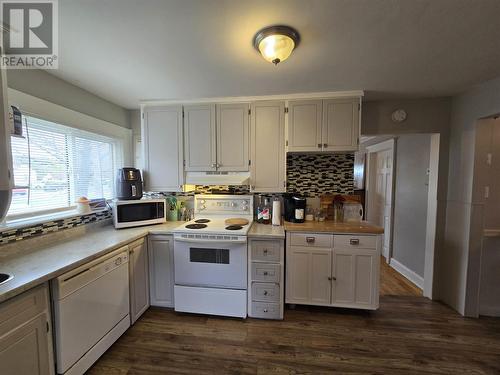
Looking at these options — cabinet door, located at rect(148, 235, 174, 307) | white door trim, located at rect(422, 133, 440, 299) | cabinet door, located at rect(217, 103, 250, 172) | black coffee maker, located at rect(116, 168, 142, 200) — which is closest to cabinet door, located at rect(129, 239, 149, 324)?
cabinet door, located at rect(148, 235, 174, 307)

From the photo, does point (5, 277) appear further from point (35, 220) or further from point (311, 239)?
point (311, 239)

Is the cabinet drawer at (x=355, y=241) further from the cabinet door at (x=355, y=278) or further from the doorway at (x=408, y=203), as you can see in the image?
the doorway at (x=408, y=203)

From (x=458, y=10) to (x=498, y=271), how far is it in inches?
101

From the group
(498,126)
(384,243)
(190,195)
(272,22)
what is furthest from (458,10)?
(384,243)

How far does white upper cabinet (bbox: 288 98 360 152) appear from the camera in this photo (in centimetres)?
234

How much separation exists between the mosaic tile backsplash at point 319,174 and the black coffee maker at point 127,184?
72.3 inches

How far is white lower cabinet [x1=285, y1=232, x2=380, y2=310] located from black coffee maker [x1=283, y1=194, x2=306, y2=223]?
252 millimetres

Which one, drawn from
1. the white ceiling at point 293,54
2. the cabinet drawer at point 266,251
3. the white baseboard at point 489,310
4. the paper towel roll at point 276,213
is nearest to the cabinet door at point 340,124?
the white ceiling at point 293,54

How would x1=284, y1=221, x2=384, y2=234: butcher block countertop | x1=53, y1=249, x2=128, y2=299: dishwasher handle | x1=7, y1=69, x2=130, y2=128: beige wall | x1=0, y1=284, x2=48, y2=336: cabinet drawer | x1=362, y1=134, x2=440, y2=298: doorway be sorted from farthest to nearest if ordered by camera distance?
1. x1=362, y1=134, x2=440, y2=298: doorway
2. x1=284, y1=221, x2=384, y2=234: butcher block countertop
3. x1=7, y1=69, x2=130, y2=128: beige wall
4. x1=53, y1=249, x2=128, y2=299: dishwasher handle
5. x1=0, y1=284, x2=48, y2=336: cabinet drawer

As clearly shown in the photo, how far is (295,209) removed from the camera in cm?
249

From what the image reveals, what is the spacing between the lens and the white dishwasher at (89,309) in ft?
4.55

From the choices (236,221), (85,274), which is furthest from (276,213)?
(85,274)

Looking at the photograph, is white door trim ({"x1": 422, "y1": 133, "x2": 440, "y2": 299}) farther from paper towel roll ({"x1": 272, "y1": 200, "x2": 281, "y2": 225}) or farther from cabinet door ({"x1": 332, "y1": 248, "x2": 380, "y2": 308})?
paper towel roll ({"x1": 272, "y1": 200, "x2": 281, "y2": 225})

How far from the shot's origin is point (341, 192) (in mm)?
2723
